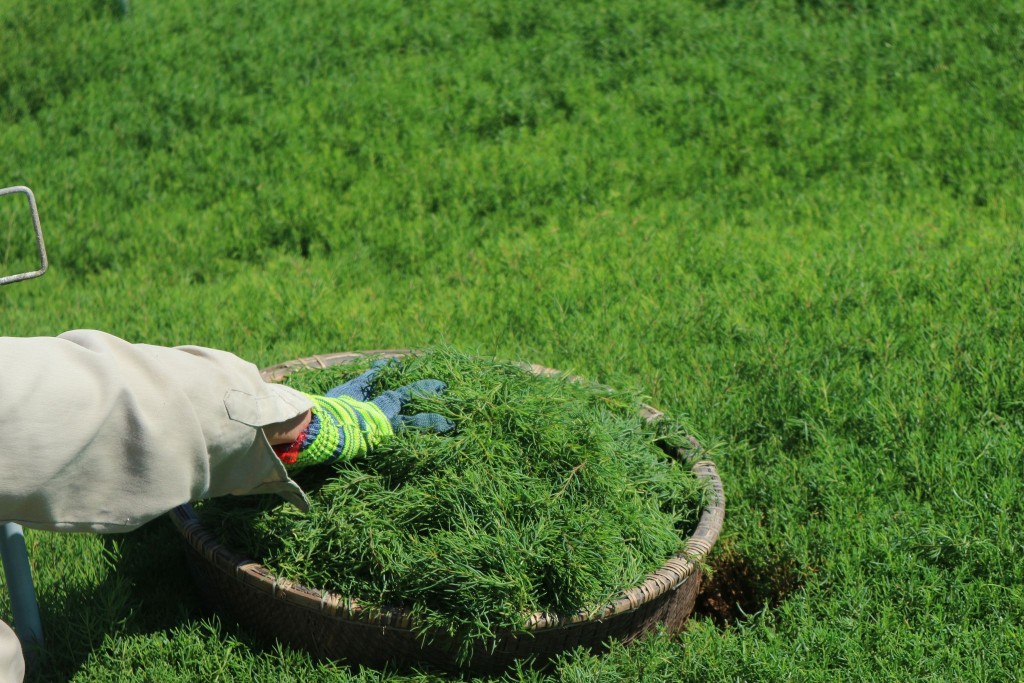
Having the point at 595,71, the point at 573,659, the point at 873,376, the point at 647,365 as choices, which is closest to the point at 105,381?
the point at 573,659

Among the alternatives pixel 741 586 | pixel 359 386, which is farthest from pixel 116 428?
pixel 741 586

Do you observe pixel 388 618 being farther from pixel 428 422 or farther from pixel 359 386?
pixel 359 386

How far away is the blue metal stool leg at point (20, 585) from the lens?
2.17m

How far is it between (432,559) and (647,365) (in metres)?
1.54

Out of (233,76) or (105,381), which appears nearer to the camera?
(105,381)

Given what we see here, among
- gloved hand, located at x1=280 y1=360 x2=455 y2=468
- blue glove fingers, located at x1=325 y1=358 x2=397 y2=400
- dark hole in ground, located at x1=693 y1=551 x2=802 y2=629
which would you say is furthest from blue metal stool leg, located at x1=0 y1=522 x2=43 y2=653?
dark hole in ground, located at x1=693 y1=551 x2=802 y2=629

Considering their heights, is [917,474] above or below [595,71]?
below

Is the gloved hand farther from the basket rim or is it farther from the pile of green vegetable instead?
the basket rim

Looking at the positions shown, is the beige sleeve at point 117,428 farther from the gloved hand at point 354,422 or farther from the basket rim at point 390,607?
the basket rim at point 390,607

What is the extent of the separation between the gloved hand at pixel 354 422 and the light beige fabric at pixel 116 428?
200 millimetres

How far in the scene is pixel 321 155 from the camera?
206 inches

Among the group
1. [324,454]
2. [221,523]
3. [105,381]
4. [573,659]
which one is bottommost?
[573,659]

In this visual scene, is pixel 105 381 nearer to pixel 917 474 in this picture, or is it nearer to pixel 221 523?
pixel 221 523

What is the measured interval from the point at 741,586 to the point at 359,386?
1.30 m
